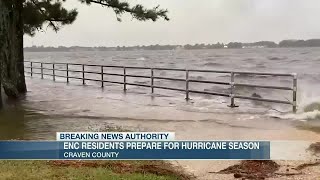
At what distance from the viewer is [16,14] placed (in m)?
12.5

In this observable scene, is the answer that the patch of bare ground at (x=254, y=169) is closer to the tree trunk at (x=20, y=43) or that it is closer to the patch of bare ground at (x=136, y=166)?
the patch of bare ground at (x=136, y=166)

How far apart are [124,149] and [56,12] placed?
430 inches

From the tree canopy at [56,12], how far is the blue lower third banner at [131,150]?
24.6 feet

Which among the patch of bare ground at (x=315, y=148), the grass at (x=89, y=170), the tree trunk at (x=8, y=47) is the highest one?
the tree trunk at (x=8, y=47)

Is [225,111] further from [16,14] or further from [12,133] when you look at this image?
[16,14]

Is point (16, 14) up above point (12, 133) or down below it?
above

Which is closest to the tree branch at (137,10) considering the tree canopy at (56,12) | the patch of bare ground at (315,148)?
the tree canopy at (56,12)

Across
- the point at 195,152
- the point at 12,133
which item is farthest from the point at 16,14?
the point at 195,152

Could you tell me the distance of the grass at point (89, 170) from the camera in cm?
469

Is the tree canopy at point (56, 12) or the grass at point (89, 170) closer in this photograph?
the grass at point (89, 170)

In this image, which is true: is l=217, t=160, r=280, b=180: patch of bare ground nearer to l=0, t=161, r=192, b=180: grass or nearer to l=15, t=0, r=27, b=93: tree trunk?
l=0, t=161, r=192, b=180: grass

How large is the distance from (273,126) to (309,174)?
10.6ft

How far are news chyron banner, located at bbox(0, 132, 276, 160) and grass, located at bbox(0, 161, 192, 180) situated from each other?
0.76ft

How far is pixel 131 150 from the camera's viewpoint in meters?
4.45
